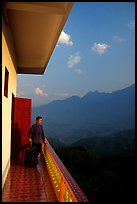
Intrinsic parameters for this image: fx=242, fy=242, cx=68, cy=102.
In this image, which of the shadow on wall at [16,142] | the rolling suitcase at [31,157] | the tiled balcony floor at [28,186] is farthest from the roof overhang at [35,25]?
the tiled balcony floor at [28,186]

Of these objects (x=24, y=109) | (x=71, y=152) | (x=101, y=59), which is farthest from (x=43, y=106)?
(x=24, y=109)

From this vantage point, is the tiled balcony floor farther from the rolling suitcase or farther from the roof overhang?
the roof overhang

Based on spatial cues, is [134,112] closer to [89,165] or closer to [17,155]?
[17,155]

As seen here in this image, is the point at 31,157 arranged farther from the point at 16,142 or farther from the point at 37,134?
the point at 16,142

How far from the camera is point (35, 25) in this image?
503cm

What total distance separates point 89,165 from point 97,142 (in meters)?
33.3

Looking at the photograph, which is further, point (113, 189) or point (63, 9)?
point (113, 189)

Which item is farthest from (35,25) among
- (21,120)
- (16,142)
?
(16,142)

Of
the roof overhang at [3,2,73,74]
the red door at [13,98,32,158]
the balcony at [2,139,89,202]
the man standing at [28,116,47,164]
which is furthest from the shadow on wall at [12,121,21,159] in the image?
the roof overhang at [3,2,73,74]

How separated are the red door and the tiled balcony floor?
997mm

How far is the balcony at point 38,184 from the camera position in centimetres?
340

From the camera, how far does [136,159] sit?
2.02m

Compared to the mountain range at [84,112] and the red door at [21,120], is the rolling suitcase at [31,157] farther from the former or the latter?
the mountain range at [84,112]

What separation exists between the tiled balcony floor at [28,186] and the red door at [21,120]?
3.27 ft
